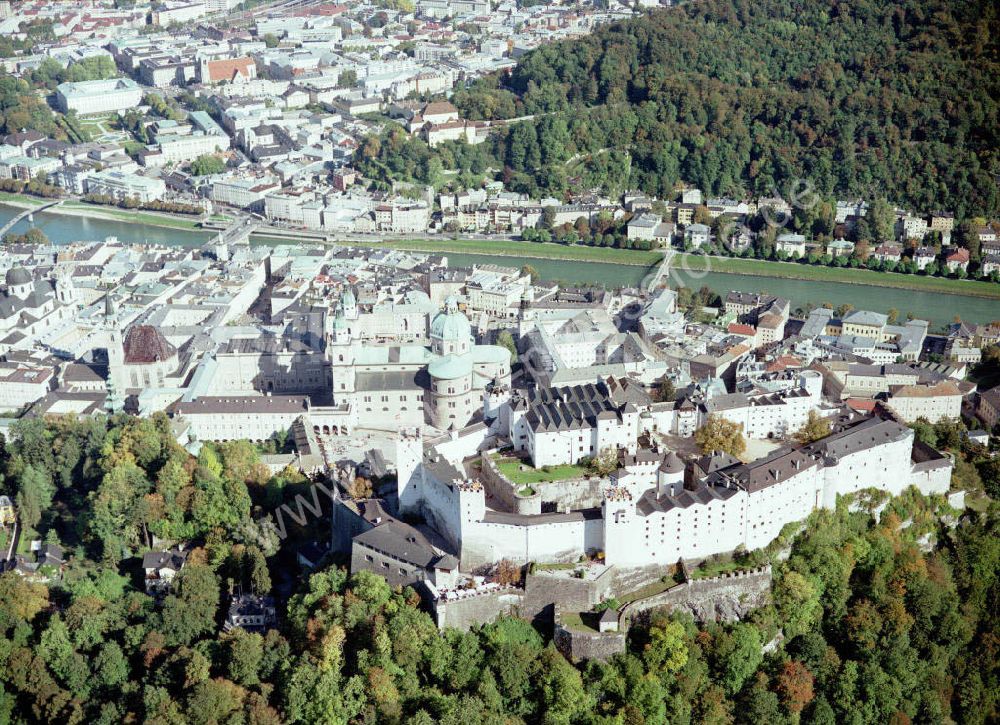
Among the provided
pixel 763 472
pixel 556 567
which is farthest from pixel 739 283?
pixel 556 567

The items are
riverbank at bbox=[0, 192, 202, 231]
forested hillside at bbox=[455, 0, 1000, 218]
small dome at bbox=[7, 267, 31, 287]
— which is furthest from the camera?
riverbank at bbox=[0, 192, 202, 231]

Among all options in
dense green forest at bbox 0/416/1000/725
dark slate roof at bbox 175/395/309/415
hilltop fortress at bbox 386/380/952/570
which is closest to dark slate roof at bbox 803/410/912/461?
hilltop fortress at bbox 386/380/952/570

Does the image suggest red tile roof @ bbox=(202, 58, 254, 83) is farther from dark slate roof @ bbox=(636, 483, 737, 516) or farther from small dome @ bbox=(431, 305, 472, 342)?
dark slate roof @ bbox=(636, 483, 737, 516)

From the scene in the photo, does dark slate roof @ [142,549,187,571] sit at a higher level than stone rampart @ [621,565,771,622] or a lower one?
lower

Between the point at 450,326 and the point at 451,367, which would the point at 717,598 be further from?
the point at 450,326

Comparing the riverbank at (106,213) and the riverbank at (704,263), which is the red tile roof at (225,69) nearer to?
the riverbank at (106,213)

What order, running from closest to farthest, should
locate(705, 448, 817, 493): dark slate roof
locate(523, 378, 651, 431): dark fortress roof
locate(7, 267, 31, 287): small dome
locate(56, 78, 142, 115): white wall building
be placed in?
locate(705, 448, 817, 493): dark slate roof → locate(523, 378, 651, 431): dark fortress roof → locate(7, 267, 31, 287): small dome → locate(56, 78, 142, 115): white wall building
